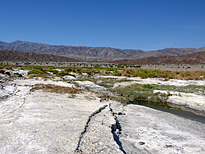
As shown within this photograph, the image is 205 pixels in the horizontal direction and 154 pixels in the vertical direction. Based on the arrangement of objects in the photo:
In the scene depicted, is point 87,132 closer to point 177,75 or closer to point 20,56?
point 177,75

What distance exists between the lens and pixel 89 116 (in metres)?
6.71

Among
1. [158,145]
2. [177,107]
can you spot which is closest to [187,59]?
[177,107]

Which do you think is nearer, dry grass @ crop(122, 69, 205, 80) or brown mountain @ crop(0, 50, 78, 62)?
dry grass @ crop(122, 69, 205, 80)

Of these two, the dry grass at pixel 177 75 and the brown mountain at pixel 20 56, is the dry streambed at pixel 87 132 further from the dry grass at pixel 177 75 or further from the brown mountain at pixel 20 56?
the brown mountain at pixel 20 56

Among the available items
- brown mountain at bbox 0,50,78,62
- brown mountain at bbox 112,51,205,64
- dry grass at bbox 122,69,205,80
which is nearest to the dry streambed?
dry grass at bbox 122,69,205,80

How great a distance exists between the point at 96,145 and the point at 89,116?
238cm

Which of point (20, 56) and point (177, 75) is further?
point (20, 56)

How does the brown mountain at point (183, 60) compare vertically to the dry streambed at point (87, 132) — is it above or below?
above

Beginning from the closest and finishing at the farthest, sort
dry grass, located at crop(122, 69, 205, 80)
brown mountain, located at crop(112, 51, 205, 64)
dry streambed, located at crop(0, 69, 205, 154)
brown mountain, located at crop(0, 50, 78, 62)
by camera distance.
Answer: dry streambed, located at crop(0, 69, 205, 154) < dry grass, located at crop(122, 69, 205, 80) < brown mountain, located at crop(112, 51, 205, 64) < brown mountain, located at crop(0, 50, 78, 62)

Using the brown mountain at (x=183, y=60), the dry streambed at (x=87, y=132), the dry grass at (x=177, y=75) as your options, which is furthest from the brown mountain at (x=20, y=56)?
the dry streambed at (x=87, y=132)

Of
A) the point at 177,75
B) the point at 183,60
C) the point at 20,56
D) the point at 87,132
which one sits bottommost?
the point at 87,132

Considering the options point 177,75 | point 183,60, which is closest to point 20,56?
point 183,60

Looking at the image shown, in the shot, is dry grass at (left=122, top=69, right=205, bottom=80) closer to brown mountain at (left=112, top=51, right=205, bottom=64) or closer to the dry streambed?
the dry streambed

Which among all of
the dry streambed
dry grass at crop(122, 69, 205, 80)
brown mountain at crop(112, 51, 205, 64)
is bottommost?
the dry streambed
